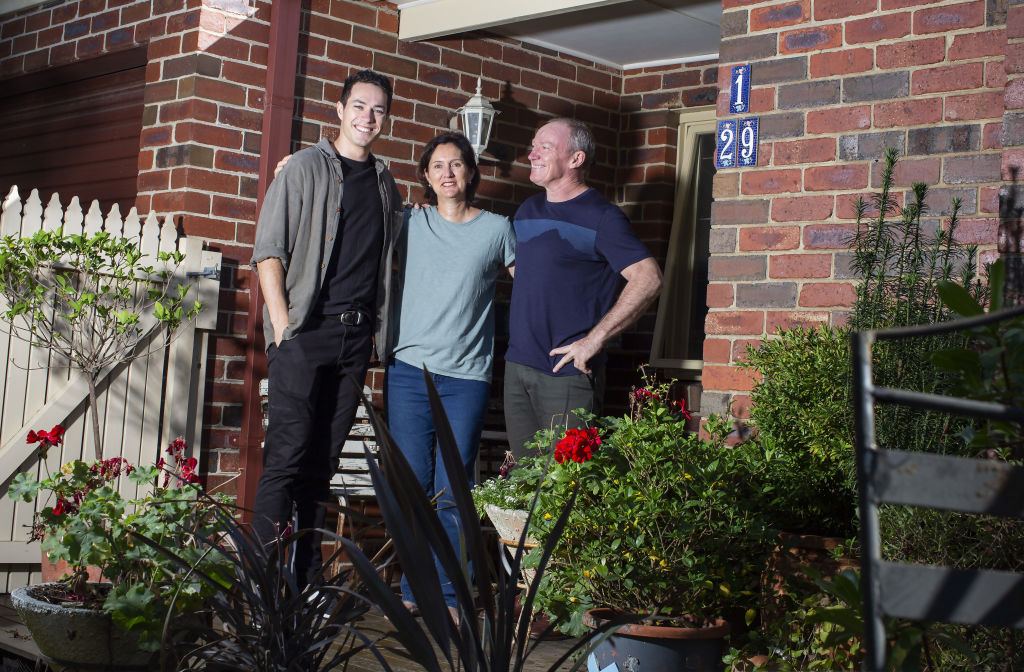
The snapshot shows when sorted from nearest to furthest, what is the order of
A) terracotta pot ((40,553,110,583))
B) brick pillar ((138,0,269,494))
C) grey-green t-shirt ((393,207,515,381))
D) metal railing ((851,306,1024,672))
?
1. metal railing ((851,306,1024,672))
2. terracotta pot ((40,553,110,583))
3. grey-green t-shirt ((393,207,515,381))
4. brick pillar ((138,0,269,494))

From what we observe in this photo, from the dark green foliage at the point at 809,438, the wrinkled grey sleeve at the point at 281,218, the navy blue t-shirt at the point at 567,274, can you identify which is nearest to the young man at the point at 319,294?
the wrinkled grey sleeve at the point at 281,218

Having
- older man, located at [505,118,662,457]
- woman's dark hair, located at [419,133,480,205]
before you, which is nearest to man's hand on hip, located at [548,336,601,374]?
older man, located at [505,118,662,457]

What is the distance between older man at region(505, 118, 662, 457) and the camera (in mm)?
3711

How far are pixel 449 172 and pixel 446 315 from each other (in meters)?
0.52

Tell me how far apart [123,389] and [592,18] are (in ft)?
9.92

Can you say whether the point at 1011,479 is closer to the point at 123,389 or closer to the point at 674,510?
the point at 674,510

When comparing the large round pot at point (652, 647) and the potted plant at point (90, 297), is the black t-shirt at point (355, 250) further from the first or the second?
the large round pot at point (652, 647)

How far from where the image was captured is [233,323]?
4.86 metres

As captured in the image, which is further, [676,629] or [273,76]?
[273,76]

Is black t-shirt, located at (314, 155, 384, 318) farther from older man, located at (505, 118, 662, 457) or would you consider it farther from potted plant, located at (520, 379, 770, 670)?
potted plant, located at (520, 379, 770, 670)

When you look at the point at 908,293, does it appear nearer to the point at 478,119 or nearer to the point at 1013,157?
the point at 1013,157

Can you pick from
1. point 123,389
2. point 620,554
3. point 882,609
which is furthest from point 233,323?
point 882,609

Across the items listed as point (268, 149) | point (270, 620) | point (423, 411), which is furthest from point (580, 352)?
point (268, 149)

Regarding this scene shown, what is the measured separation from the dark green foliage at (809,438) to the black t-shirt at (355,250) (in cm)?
141
